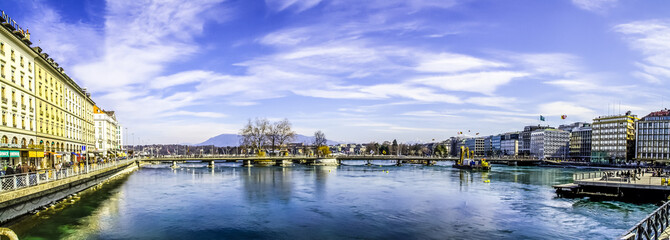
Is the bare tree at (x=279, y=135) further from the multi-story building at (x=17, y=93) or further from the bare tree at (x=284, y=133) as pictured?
the multi-story building at (x=17, y=93)

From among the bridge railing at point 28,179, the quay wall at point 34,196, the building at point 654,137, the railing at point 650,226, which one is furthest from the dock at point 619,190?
the building at point 654,137

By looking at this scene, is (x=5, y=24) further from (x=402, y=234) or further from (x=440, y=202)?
(x=440, y=202)

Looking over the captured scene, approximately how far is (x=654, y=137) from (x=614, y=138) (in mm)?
19369

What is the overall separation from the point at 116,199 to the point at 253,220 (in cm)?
1899

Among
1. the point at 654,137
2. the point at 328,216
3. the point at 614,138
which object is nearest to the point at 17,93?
the point at 328,216

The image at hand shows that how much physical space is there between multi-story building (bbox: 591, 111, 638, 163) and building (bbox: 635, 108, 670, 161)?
33.1ft

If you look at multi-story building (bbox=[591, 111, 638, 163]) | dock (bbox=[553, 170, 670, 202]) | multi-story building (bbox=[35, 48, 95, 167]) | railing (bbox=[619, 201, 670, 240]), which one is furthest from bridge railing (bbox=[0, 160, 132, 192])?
multi-story building (bbox=[591, 111, 638, 163])

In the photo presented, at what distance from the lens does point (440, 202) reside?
42.9 m

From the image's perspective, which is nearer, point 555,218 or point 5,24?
point 555,218

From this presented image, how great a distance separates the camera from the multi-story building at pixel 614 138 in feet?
552

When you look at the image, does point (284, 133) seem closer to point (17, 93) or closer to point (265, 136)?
point (265, 136)

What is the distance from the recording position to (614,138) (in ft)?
565

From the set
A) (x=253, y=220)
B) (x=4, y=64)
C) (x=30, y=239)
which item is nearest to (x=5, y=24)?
(x=4, y=64)

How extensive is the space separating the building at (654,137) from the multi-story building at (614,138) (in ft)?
33.1
